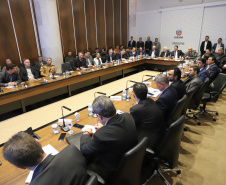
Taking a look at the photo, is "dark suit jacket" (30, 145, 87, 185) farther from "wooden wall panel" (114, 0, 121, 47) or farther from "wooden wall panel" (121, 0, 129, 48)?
"wooden wall panel" (121, 0, 129, 48)

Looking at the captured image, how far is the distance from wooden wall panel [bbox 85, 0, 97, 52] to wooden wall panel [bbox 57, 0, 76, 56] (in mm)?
1022

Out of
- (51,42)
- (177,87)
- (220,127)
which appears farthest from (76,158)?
(51,42)

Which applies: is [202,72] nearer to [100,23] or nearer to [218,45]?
[218,45]

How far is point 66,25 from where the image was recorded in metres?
7.64

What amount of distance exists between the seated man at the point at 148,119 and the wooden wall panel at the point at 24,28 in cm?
618

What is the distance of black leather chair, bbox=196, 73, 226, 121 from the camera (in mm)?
3564

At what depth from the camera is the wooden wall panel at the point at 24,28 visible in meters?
6.12

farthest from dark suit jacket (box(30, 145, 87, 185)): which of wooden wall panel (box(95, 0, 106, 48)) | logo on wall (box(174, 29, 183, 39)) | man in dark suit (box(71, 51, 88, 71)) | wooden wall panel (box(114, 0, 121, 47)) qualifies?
logo on wall (box(174, 29, 183, 39))

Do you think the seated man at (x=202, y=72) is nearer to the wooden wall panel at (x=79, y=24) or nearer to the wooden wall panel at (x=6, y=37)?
the wooden wall panel at (x=79, y=24)

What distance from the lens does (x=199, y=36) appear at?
362 inches

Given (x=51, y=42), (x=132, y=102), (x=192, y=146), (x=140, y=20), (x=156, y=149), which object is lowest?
(x=192, y=146)

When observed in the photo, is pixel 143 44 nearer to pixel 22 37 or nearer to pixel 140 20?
pixel 140 20

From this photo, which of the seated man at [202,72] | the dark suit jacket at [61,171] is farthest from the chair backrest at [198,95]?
the dark suit jacket at [61,171]

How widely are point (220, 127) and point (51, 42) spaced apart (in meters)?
6.34
